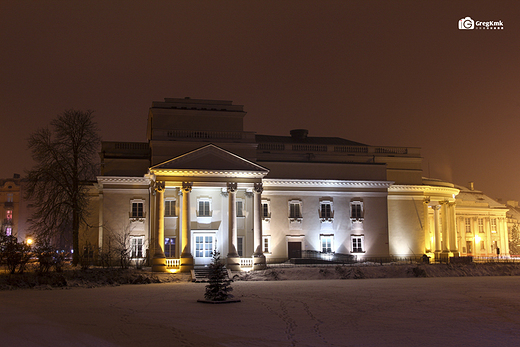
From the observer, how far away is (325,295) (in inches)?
1017

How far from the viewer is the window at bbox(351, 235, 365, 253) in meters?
48.2

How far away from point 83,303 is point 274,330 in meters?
9.91

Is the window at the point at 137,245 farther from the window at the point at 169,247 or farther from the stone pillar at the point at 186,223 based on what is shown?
the stone pillar at the point at 186,223

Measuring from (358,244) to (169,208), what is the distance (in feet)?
56.6

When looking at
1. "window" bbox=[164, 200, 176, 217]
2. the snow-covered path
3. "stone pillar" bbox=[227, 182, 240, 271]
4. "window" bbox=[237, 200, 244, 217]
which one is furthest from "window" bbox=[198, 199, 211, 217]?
the snow-covered path

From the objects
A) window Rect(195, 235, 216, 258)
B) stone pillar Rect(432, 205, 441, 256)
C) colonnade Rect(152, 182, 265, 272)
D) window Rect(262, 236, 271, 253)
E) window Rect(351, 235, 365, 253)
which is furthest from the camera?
stone pillar Rect(432, 205, 441, 256)

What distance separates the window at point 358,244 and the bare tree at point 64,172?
915 inches

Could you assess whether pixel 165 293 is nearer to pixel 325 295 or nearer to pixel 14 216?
pixel 325 295

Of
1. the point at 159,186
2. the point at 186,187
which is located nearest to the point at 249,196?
the point at 186,187

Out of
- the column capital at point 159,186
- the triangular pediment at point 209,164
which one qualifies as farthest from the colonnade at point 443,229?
the column capital at point 159,186

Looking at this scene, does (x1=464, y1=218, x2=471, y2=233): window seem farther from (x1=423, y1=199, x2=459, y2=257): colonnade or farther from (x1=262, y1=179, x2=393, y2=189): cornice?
(x1=262, y1=179, x2=393, y2=189): cornice

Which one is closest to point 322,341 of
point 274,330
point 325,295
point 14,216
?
point 274,330

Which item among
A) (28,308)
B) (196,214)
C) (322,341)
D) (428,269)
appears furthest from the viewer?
(196,214)

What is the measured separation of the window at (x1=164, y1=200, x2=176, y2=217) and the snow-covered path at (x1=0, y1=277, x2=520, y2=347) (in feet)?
50.7
